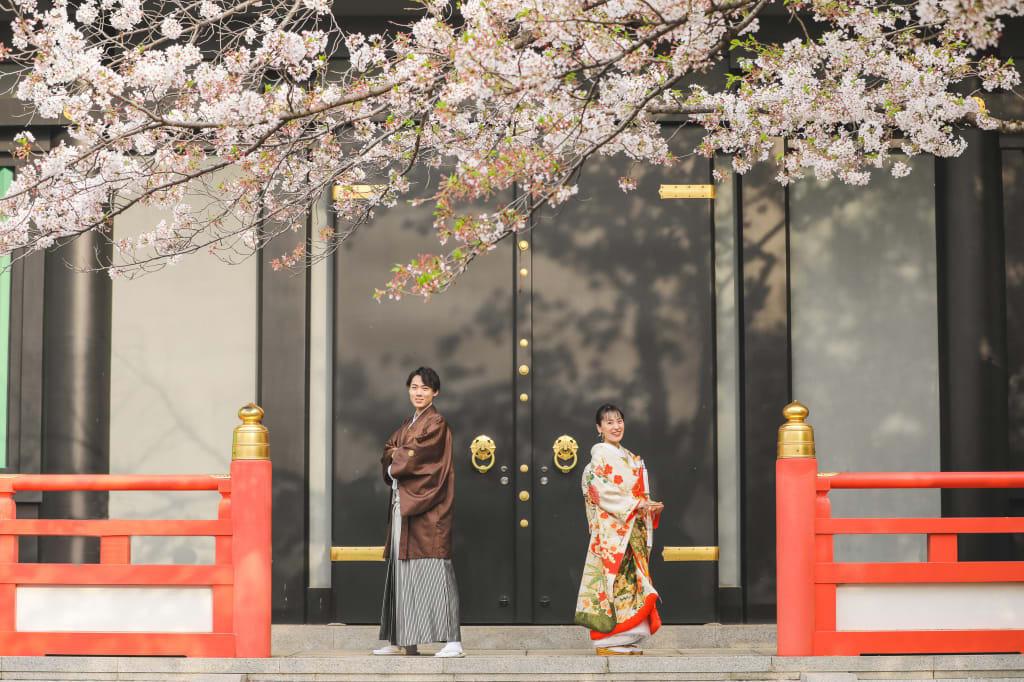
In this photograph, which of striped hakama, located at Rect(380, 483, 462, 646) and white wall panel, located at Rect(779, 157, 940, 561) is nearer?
striped hakama, located at Rect(380, 483, 462, 646)

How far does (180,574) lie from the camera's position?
5.88 meters

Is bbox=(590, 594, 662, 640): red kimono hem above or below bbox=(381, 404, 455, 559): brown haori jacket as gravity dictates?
below

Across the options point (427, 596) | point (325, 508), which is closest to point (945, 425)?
point (427, 596)

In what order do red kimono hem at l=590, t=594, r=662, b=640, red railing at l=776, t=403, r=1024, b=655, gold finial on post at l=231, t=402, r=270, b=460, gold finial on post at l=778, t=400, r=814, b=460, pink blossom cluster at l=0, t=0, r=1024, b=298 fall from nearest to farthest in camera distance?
pink blossom cluster at l=0, t=0, r=1024, b=298 < red railing at l=776, t=403, r=1024, b=655 < gold finial on post at l=778, t=400, r=814, b=460 < gold finial on post at l=231, t=402, r=270, b=460 < red kimono hem at l=590, t=594, r=662, b=640

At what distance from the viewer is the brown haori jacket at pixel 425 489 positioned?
654cm

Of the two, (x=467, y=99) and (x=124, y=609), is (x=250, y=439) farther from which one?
(x=467, y=99)

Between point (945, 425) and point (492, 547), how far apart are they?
9.89 feet

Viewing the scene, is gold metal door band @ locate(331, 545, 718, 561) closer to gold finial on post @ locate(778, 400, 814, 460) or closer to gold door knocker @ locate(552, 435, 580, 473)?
gold door knocker @ locate(552, 435, 580, 473)

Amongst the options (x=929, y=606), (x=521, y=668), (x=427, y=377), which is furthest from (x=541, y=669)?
(x=929, y=606)

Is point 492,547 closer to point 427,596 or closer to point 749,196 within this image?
point 427,596

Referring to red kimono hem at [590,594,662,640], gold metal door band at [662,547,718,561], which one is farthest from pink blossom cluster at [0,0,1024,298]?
gold metal door band at [662,547,718,561]

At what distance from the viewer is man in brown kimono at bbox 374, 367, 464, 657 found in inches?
255

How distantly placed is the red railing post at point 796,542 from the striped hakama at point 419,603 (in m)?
1.85

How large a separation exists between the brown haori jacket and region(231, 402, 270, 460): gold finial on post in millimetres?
871
